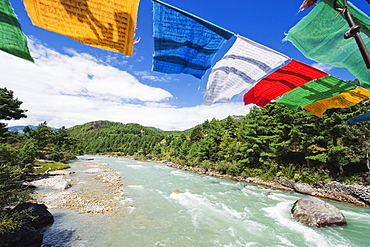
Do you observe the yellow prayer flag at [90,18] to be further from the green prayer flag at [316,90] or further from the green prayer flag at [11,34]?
the green prayer flag at [316,90]

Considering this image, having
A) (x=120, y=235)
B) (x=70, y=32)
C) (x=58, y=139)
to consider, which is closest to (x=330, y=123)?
(x=120, y=235)

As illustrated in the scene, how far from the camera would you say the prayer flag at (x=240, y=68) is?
2408mm

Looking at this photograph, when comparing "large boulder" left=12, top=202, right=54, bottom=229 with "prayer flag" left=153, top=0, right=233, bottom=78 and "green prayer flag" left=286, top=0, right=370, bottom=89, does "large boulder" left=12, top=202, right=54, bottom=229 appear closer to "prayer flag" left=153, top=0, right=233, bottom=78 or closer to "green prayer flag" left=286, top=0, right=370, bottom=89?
"prayer flag" left=153, top=0, right=233, bottom=78

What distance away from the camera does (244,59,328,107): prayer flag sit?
2559mm

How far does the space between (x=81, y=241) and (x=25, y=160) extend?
10.6 m

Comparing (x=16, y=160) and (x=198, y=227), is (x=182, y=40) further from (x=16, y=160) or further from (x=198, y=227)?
(x=16, y=160)

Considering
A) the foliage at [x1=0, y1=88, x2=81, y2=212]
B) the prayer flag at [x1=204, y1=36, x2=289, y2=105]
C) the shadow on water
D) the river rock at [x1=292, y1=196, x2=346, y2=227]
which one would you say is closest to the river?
the river rock at [x1=292, y1=196, x2=346, y2=227]

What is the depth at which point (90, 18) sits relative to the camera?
1718 mm

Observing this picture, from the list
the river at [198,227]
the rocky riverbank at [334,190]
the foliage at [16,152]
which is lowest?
the river at [198,227]

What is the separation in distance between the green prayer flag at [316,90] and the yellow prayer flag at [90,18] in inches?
113

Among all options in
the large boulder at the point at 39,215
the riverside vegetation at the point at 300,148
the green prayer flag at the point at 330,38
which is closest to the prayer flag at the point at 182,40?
the green prayer flag at the point at 330,38

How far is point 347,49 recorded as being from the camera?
6.73 feet

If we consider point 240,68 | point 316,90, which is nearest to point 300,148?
point 316,90

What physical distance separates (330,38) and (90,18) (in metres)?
2.74
